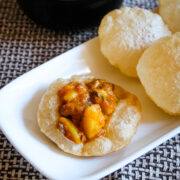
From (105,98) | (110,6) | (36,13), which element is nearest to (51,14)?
(36,13)

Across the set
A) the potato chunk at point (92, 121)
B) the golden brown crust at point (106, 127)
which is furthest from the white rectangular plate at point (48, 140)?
the potato chunk at point (92, 121)

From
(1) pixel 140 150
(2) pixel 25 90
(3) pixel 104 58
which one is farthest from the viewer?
(3) pixel 104 58

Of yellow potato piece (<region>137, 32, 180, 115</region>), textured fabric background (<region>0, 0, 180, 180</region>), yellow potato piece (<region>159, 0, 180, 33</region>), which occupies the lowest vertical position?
textured fabric background (<region>0, 0, 180, 180</region>)

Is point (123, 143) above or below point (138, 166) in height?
above

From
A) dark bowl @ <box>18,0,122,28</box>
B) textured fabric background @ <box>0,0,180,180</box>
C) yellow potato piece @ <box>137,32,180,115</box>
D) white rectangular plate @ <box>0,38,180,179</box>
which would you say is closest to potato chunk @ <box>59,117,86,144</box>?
white rectangular plate @ <box>0,38,180,179</box>

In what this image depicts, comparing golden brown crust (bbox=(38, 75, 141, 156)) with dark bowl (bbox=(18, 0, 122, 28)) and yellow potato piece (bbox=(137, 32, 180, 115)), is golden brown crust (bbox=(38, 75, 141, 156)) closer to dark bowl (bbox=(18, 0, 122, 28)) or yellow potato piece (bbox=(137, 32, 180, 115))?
yellow potato piece (bbox=(137, 32, 180, 115))

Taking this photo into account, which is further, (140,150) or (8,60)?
(8,60)

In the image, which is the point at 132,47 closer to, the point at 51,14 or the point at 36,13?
the point at 51,14

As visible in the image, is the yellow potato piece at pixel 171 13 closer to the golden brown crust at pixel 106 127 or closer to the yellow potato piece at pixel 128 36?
the yellow potato piece at pixel 128 36

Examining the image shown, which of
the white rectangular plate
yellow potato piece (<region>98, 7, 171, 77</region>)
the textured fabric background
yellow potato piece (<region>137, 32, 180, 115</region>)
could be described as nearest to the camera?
the white rectangular plate
